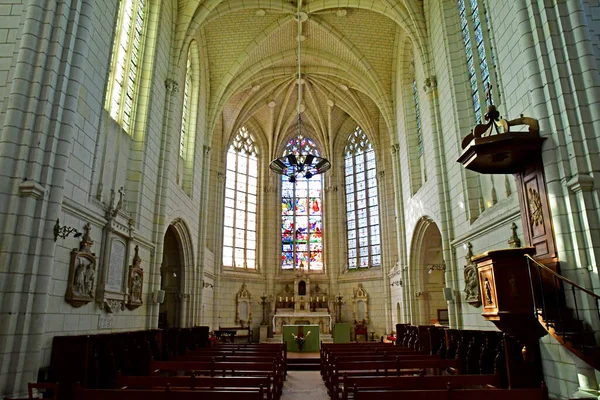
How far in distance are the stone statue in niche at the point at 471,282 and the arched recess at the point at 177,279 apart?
385 inches

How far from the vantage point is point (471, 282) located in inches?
428

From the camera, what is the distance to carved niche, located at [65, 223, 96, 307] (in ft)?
26.6

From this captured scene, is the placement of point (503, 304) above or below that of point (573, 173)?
below

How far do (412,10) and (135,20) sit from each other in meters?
8.80

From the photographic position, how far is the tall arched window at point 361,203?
23.9m

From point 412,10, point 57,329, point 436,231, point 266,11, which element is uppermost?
point 266,11

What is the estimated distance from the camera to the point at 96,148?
9281mm

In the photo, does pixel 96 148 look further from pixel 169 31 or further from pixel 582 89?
pixel 582 89

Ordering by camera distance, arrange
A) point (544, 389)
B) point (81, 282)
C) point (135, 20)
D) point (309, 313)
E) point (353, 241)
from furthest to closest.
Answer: point (353, 241)
point (309, 313)
point (135, 20)
point (81, 282)
point (544, 389)

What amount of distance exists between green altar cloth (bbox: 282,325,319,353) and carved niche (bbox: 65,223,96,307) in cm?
1013

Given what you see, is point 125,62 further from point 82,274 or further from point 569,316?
point 569,316

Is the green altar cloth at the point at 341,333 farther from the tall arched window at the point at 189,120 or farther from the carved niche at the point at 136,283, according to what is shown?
the carved niche at the point at 136,283

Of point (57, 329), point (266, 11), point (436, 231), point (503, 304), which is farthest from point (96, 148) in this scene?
point (436, 231)

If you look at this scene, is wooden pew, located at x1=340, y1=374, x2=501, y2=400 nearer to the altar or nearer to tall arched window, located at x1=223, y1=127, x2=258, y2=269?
the altar
